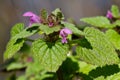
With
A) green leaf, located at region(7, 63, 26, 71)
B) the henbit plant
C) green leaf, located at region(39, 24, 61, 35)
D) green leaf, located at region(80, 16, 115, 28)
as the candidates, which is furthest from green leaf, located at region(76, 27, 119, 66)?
green leaf, located at region(7, 63, 26, 71)

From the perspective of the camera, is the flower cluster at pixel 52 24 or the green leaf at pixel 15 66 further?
the green leaf at pixel 15 66

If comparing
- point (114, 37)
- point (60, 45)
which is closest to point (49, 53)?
point (60, 45)

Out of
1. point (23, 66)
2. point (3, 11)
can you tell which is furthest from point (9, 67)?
point (3, 11)

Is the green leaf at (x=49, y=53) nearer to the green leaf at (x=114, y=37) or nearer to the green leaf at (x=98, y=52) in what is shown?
the green leaf at (x=98, y=52)

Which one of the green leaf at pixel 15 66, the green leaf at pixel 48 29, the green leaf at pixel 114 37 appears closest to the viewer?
the green leaf at pixel 48 29

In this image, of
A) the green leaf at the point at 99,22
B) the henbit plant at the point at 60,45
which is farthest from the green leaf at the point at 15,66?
the henbit plant at the point at 60,45
